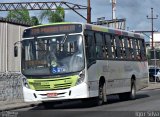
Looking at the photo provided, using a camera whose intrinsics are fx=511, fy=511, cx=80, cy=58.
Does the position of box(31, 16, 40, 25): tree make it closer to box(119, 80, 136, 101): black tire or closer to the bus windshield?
box(119, 80, 136, 101): black tire

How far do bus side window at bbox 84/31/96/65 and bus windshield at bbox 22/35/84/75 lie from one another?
395 mm

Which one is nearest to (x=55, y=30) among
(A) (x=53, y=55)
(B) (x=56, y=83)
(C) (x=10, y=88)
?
(A) (x=53, y=55)

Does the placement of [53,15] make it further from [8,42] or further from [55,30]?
[55,30]

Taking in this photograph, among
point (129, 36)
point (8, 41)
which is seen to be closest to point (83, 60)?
point (129, 36)

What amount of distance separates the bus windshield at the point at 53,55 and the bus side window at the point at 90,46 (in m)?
0.40

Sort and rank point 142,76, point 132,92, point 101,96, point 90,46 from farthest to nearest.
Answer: point 142,76 < point 132,92 < point 101,96 < point 90,46

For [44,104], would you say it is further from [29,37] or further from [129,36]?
[129,36]

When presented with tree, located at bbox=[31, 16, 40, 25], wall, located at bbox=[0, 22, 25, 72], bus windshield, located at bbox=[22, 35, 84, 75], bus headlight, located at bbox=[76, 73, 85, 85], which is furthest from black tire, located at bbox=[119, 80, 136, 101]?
tree, located at bbox=[31, 16, 40, 25]

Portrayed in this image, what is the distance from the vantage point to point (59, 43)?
2020cm

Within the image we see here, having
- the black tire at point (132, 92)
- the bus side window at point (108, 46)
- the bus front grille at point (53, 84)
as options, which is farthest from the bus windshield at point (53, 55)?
the black tire at point (132, 92)

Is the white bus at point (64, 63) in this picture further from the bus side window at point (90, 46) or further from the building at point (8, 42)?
the building at point (8, 42)

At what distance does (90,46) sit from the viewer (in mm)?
20812

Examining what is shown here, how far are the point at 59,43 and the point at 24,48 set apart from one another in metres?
1.62

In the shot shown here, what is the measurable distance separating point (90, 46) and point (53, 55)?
1.67 metres
